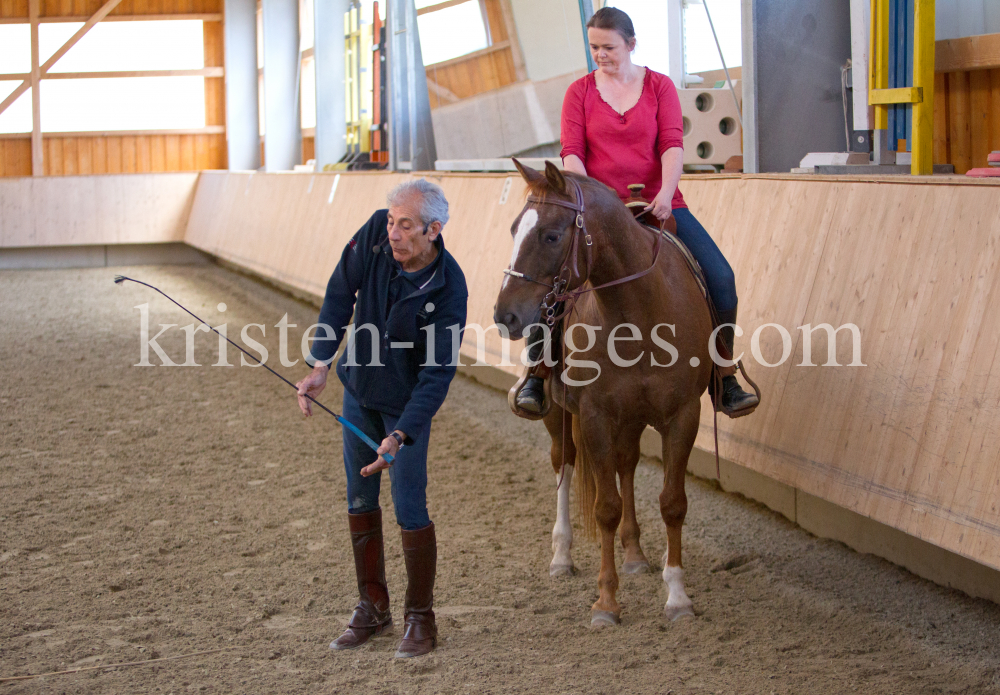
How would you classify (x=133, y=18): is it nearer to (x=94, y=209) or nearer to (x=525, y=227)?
(x=94, y=209)

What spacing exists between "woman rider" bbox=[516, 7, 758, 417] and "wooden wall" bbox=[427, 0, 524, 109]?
17.9ft

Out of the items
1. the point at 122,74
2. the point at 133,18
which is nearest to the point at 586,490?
the point at 122,74

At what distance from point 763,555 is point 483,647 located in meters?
1.57

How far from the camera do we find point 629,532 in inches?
168

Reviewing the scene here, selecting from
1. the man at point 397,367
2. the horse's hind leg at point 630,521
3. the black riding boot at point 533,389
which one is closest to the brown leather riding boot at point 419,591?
the man at point 397,367

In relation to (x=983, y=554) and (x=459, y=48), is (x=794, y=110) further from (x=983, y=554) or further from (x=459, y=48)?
(x=459, y=48)

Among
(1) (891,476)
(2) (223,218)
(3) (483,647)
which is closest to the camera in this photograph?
(3) (483,647)

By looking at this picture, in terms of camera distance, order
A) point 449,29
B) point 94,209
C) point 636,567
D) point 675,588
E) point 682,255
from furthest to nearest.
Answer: point 94,209, point 449,29, point 636,567, point 682,255, point 675,588

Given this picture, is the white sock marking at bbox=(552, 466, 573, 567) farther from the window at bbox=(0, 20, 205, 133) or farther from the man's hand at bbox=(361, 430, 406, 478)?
the window at bbox=(0, 20, 205, 133)

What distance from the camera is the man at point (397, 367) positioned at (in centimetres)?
323

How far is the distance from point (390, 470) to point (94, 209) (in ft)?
61.1

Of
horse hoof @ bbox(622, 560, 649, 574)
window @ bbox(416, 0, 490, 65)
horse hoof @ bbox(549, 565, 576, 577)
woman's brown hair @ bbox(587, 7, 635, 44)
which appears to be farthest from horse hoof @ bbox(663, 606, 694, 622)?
window @ bbox(416, 0, 490, 65)

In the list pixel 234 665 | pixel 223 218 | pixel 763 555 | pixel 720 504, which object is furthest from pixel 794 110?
pixel 223 218

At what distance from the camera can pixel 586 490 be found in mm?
4289
